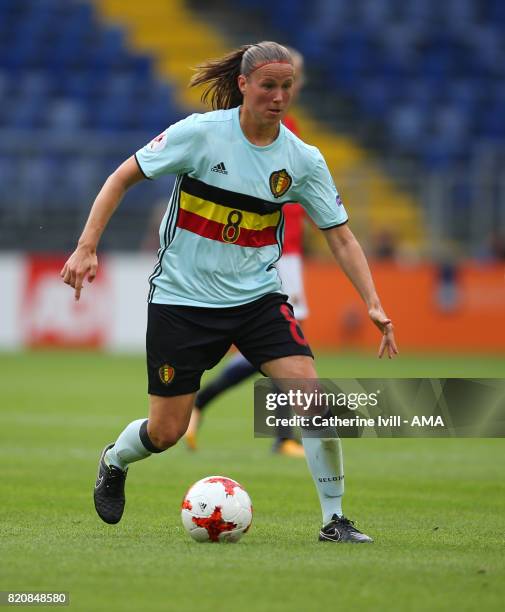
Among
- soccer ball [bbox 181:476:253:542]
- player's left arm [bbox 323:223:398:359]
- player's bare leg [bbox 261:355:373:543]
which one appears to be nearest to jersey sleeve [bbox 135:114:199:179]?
player's left arm [bbox 323:223:398:359]

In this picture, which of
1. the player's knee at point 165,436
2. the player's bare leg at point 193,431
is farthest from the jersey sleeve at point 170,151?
the player's bare leg at point 193,431

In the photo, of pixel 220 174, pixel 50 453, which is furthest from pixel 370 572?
pixel 50 453

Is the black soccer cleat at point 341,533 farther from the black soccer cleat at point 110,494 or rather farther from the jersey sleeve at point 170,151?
the jersey sleeve at point 170,151

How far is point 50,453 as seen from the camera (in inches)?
388

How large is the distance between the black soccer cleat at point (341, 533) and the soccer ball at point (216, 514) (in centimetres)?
37

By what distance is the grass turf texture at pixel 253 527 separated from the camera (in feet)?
16.2

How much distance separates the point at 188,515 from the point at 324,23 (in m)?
21.7

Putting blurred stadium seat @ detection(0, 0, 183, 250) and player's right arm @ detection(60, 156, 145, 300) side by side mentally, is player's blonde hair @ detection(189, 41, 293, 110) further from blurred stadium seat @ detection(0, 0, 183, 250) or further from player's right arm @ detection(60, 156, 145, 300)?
blurred stadium seat @ detection(0, 0, 183, 250)

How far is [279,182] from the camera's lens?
6.18 metres

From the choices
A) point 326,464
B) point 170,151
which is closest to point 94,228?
point 170,151

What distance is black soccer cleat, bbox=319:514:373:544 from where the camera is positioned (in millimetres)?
6176

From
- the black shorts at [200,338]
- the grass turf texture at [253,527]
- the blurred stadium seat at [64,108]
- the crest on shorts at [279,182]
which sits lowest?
the grass turf texture at [253,527]

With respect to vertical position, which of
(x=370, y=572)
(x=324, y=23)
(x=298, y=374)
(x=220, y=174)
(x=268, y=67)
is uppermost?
(x=324, y=23)

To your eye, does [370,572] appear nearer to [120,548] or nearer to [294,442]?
[120,548]
